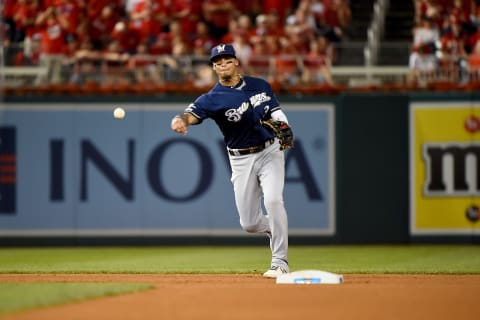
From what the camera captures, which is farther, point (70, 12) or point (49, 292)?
point (70, 12)

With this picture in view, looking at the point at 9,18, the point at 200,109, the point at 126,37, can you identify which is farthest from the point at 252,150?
the point at 9,18

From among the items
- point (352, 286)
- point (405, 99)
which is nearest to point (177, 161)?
point (405, 99)

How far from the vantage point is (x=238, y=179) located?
10.5 meters

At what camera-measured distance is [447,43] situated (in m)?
16.7

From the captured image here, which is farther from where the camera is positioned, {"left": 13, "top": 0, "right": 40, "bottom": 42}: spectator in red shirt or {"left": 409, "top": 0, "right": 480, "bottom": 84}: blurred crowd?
{"left": 13, "top": 0, "right": 40, "bottom": 42}: spectator in red shirt

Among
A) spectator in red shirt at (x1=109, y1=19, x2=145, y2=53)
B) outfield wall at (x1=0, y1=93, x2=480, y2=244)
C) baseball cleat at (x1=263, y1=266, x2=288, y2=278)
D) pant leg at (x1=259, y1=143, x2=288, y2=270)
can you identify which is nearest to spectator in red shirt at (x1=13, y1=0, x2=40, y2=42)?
spectator in red shirt at (x1=109, y1=19, x2=145, y2=53)

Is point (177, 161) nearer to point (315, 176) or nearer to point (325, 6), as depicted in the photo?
point (315, 176)

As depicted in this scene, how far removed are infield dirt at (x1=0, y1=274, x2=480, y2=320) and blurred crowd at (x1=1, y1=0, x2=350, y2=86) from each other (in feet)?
22.0

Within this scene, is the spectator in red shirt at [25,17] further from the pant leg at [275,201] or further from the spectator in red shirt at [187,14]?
the pant leg at [275,201]

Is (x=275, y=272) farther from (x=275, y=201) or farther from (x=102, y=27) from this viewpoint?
(x=102, y=27)

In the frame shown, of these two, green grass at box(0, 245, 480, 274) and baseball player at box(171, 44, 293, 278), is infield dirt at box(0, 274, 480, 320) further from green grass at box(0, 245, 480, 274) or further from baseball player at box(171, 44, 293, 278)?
green grass at box(0, 245, 480, 274)

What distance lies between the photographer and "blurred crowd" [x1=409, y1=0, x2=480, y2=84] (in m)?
16.4

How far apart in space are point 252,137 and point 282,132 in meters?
0.41

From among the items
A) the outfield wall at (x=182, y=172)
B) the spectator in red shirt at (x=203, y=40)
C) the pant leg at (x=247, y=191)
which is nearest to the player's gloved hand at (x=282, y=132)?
the pant leg at (x=247, y=191)
